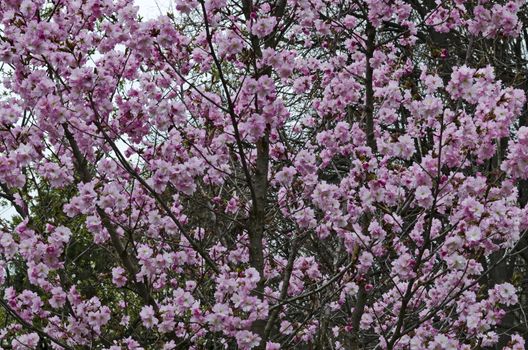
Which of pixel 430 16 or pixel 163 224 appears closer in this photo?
pixel 163 224

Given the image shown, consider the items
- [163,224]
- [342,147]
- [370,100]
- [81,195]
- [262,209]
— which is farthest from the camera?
[370,100]

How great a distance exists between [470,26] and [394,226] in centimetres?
182

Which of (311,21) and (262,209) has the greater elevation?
(311,21)

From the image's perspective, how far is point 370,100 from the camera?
619cm

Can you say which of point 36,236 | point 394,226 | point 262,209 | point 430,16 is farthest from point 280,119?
point 430,16

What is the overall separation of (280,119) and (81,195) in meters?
1.63

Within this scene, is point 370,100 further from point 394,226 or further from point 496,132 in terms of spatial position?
point 496,132

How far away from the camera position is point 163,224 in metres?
5.23

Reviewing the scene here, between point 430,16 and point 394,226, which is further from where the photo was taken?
point 430,16

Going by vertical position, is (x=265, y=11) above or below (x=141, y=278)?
above

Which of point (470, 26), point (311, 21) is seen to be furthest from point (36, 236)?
point (470, 26)

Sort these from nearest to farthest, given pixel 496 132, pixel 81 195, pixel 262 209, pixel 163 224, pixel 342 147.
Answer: pixel 496 132, pixel 81 195, pixel 262 209, pixel 163 224, pixel 342 147

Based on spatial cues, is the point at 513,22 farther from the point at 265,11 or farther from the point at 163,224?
the point at 163,224

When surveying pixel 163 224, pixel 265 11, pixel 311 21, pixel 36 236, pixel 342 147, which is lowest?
pixel 36 236
